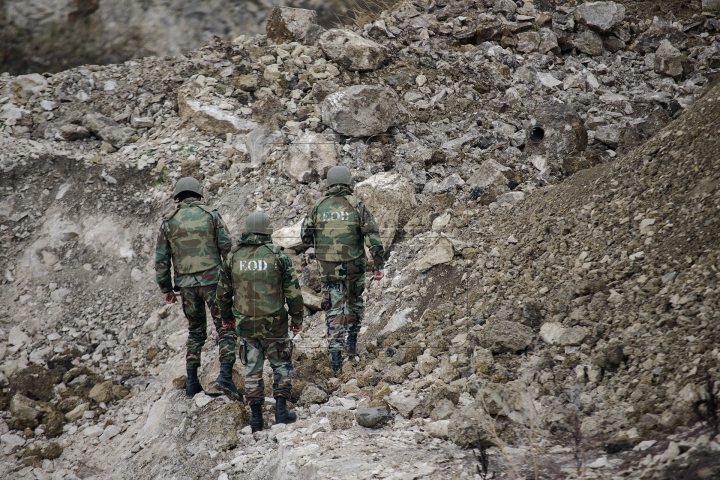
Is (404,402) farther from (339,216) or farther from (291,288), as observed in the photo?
(339,216)

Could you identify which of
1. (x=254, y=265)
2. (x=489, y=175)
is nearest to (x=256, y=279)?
(x=254, y=265)

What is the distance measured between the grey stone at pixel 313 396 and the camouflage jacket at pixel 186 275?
1.31 m

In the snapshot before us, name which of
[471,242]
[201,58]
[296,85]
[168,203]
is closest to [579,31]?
[296,85]

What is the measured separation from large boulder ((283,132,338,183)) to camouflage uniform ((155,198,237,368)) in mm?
2822

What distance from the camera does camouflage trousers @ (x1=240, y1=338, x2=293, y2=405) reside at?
4.53 meters

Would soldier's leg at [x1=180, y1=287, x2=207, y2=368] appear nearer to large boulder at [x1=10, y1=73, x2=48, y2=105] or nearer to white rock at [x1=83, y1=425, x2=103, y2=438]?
white rock at [x1=83, y1=425, x2=103, y2=438]

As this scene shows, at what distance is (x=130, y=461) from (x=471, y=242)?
3994mm

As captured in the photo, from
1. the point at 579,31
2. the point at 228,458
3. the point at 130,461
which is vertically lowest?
the point at 130,461

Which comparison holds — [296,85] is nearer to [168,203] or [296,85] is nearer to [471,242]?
[168,203]

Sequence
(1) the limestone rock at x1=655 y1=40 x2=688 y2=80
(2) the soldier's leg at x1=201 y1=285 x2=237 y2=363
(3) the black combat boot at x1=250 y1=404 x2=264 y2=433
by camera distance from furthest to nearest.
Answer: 1. (1) the limestone rock at x1=655 y1=40 x2=688 y2=80
2. (2) the soldier's leg at x1=201 y1=285 x2=237 y2=363
3. (3) the black combat boot at x1=250 y1=404 x2=264 y2=433

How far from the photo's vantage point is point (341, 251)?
5387 mm

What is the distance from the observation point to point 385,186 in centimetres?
717

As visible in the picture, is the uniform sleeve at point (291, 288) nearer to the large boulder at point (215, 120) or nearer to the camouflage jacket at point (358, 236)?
the camouflage jacket at point (358, 236)

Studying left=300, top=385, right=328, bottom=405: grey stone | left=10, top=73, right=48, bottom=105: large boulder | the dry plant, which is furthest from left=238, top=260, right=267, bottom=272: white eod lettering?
the dry plant
